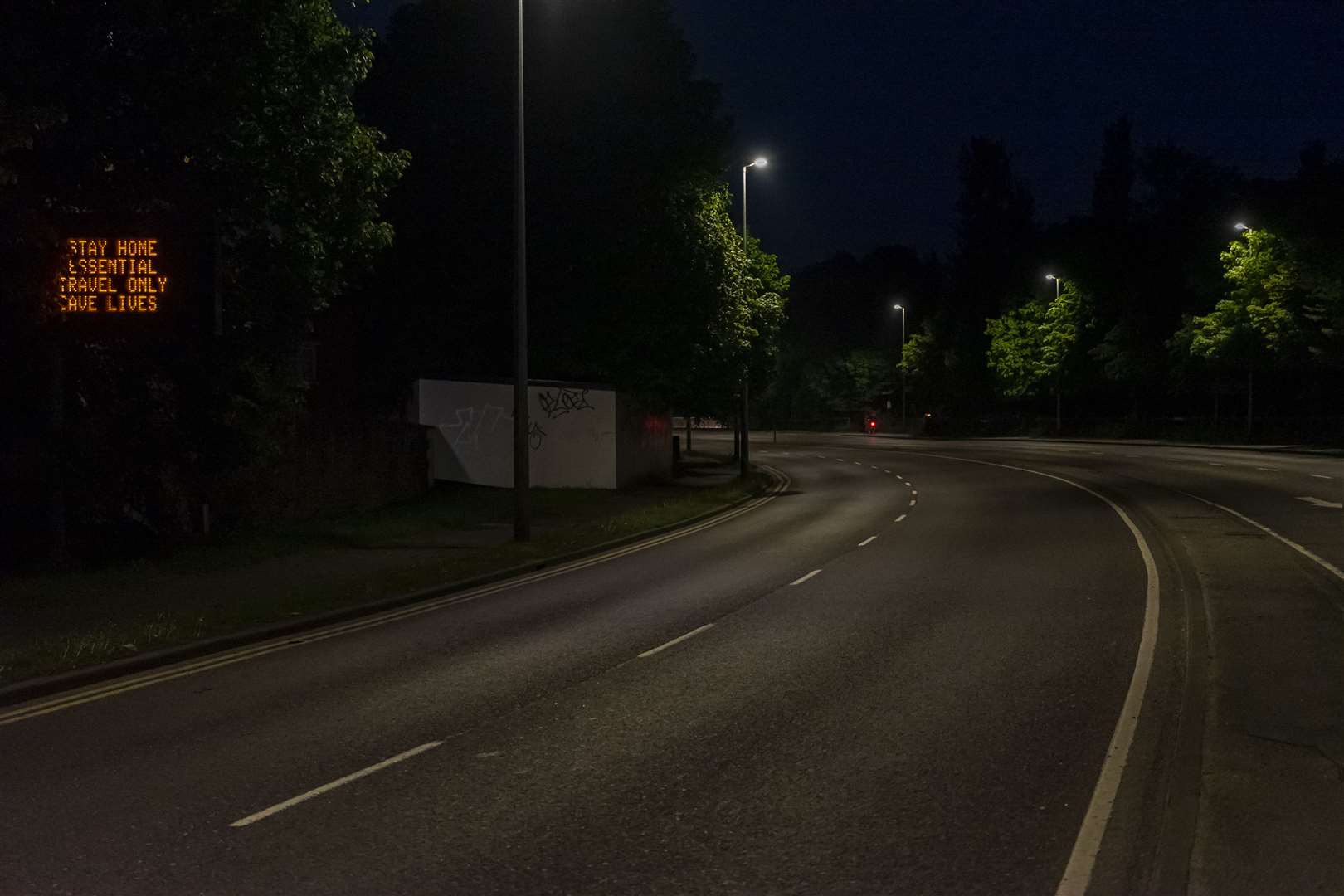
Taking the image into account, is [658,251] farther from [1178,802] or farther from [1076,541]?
[1178,802]

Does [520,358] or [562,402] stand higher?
[520,358]

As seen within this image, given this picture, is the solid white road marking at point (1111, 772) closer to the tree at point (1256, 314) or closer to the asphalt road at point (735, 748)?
the asphalt road at point (735, 748)

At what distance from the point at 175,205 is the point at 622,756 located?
1244cm

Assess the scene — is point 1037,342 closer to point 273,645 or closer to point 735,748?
point 273,645

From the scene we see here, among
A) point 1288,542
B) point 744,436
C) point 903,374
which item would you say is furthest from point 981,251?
point 1288,542

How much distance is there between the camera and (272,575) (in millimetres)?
17234

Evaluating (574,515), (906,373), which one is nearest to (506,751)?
(574,515)

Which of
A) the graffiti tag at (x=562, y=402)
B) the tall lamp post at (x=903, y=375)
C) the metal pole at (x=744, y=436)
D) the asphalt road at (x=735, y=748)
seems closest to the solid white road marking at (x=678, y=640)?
the asphalt road at (x=735, y=748)

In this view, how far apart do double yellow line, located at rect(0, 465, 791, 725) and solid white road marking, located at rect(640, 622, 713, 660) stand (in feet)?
11.3

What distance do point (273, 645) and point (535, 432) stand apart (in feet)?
74.7

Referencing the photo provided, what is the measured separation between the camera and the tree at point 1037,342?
79.1 meters

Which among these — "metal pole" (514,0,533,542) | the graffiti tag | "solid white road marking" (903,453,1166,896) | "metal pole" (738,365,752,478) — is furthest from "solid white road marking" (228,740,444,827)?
"metal pole" (738,365,752,478)

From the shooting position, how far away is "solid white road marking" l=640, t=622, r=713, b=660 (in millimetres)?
11734

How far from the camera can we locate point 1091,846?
239 inches
